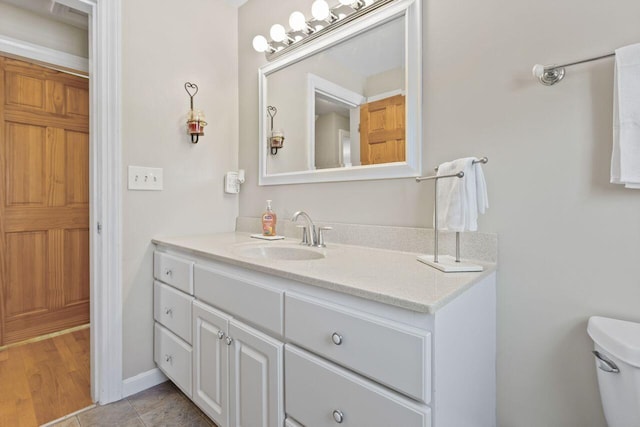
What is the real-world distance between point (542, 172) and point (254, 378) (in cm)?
115

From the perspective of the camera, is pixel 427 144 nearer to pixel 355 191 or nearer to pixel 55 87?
pixel 355 191

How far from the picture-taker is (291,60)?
175cm

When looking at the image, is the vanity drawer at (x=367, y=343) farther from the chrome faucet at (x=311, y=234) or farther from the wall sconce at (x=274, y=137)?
the wall sconce at (x=274, y=137)

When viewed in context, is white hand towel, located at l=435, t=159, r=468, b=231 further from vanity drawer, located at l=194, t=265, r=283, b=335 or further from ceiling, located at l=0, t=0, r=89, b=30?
ceiling, located at l=0, t=0, r=89, b=30

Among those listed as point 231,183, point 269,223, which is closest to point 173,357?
point 269,223

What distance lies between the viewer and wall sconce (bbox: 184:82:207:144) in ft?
5.86

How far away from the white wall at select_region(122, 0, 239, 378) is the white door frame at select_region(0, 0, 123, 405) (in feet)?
0.14

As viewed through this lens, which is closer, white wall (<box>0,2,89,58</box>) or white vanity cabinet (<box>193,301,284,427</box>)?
white vanity cabinet (<box>193,301,284,427</box>)

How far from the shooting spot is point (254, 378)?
3.51 ft

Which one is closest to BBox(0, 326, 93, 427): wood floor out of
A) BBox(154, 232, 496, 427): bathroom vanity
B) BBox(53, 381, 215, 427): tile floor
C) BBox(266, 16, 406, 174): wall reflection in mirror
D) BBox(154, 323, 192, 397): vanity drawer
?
BBox(53, 381, 215, 427): tile floor

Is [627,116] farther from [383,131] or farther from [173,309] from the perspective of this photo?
[173,309]

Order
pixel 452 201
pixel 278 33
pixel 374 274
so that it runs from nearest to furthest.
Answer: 1. pixel 374 274
2. pixel 452 201
3. pixel 278 33

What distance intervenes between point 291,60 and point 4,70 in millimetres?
1968

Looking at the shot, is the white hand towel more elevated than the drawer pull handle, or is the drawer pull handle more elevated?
the white hand towel
